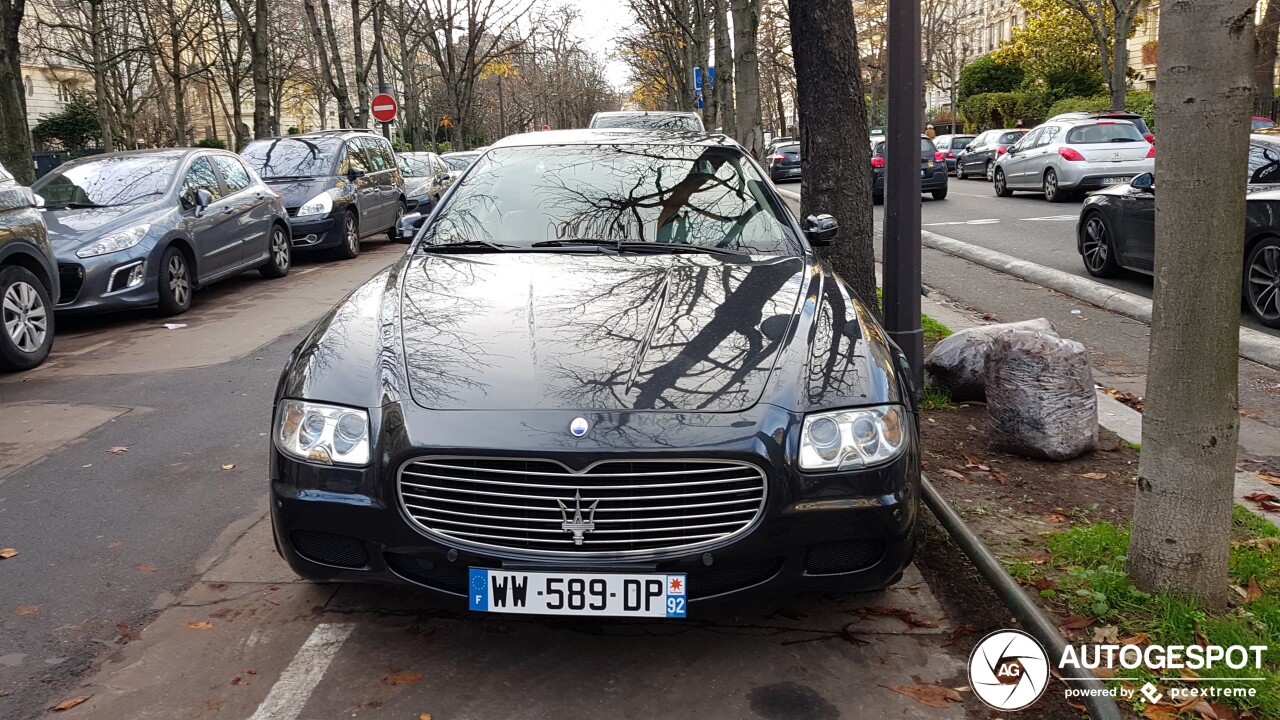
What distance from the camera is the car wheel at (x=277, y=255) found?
13.0m

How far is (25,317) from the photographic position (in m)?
8.05

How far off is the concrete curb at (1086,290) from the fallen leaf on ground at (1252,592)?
428 centimetres

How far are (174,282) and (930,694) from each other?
9.16 meters

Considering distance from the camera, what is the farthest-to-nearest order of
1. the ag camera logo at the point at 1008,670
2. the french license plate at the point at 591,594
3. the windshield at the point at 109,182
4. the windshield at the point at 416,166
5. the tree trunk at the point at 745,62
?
the windshield at the point at 416,166, the tree trunk at the point at 745,62, the windshield at the point at 109,182, the ag camera logo at the point at 1008,670, the french license plate at the point at 591,594

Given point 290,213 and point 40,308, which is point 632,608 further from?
point 290,213

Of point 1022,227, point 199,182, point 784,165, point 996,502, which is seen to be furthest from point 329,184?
point 784,165

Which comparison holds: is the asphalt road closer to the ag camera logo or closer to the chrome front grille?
the ag camera logo

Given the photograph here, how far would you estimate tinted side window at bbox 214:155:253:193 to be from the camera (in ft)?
39.5

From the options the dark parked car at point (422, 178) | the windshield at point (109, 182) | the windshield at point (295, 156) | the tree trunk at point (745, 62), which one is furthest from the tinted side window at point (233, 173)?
the tree trunk at point (745, 62)

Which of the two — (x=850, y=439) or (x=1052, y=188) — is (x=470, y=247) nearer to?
(x=850, y=439)

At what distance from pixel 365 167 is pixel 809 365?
47.0ft

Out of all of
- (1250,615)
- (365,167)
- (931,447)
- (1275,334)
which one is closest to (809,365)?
(1250,615)

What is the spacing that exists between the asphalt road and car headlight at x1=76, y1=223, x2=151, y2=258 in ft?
30.5

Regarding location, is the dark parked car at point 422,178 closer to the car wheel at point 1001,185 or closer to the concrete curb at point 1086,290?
the concrete curb at point 1086,290
